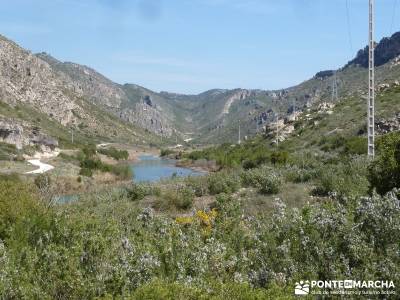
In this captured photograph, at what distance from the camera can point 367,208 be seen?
855 centimetres

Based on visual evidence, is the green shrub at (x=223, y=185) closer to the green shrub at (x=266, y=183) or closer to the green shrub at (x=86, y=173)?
the green shrub at (x=266, y=183)

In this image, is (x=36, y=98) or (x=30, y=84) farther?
(x=36, y=98)

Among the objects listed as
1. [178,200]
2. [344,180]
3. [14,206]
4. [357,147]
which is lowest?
[178,200]

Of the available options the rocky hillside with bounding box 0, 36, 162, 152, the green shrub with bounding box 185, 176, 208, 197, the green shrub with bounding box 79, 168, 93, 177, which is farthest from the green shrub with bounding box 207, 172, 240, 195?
the rocky hillside with bounding box 0, 36, 162, 152

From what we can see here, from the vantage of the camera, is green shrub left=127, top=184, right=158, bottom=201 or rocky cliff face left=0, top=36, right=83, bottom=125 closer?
green shrub left=127, top=184, right=158, bottom=201

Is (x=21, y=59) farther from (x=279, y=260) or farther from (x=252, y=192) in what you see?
(x=279, y=260)

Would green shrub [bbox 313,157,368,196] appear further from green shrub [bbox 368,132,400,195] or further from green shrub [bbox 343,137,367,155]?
green shrub [bbox 343,137,367,155]

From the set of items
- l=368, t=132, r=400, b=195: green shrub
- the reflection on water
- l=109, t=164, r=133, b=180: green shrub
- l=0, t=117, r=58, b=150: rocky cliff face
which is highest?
l=0, t=117, r=58, b=150: rocky cliff face

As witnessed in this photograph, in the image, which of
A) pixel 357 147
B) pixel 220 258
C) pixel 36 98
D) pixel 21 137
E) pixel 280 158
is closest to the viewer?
pixel 220 258

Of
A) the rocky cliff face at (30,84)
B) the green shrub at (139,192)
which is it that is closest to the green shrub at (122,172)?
A: the green shrub at (139,192)

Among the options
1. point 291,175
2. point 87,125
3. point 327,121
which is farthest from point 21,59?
point 291,175

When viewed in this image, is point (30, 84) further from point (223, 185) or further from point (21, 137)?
point (223, 185)

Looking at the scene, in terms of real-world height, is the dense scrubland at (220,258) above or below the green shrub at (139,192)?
above

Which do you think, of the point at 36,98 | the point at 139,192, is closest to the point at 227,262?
the point at 139,192
